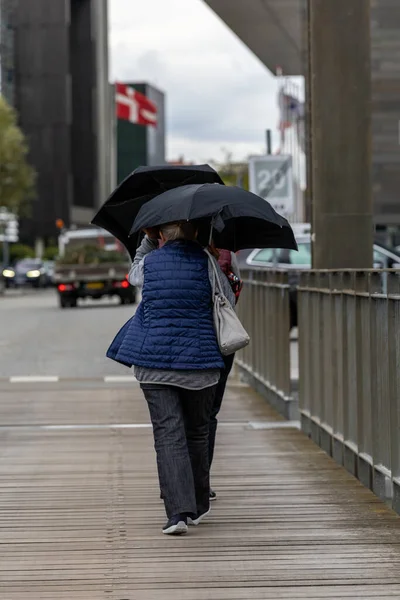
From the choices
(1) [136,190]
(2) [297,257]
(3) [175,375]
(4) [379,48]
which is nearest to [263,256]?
(2) [297,257]

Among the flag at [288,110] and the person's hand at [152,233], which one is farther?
the flag at [288,110]

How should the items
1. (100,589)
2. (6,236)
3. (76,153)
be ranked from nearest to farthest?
(100,589), (6,236), (76,153)

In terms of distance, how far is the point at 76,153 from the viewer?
11056 cm

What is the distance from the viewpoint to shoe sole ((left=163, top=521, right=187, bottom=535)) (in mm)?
6918

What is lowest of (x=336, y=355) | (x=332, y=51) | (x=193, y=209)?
(x=336, y=355)

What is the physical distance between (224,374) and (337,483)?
110cm

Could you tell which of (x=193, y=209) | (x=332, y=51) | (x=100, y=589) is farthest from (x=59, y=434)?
(x=100, y=589)

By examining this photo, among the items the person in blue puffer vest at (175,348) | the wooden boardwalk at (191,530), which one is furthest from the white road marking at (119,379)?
the person in blue puffer vest at (175,348)

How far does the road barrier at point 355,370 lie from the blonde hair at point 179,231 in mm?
1009

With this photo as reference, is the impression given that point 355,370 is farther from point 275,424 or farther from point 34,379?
point 34,379

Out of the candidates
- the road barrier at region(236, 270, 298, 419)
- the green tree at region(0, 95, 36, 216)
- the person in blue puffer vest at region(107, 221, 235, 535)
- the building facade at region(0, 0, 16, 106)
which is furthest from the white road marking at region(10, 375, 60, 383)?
the building facade at region(0, 0, 16, 106)

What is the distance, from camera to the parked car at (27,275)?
76938mm

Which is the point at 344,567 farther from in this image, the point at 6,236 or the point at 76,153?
the point at 76,153

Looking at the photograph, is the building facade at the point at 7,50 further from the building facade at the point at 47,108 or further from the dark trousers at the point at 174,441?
the dark trousers at the point at 174,441
